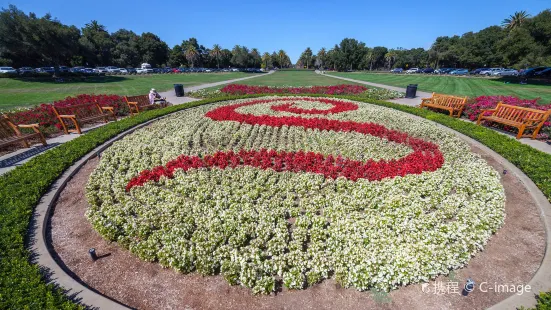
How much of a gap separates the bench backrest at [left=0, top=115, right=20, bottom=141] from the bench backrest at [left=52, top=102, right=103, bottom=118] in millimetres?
1838

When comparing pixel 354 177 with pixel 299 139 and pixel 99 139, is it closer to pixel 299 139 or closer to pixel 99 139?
pixel 299 139

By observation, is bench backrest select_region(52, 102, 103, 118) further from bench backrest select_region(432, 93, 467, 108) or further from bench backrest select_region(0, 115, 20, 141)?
bench backrest select_region(432, 93, 467, 108)

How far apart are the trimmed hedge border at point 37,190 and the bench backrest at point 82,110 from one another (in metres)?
2.14

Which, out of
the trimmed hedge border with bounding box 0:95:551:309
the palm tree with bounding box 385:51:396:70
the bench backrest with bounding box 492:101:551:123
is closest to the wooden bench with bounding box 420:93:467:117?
the bench backrest with bounding box 492:101:551:123

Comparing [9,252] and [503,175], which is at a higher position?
[9,252]

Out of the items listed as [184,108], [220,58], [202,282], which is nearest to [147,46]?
[220,58]

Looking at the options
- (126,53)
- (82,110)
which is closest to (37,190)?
(82,110)

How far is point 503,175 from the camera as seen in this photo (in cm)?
613

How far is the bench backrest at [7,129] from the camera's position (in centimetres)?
767

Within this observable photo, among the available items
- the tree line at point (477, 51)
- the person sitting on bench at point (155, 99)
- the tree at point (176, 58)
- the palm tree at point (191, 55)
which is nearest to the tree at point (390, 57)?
the tree line at point (477, 51)

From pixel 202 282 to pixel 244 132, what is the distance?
6249mm

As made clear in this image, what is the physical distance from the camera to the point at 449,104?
12516 mm

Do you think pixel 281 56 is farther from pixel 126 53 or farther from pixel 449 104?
pixel 449 104

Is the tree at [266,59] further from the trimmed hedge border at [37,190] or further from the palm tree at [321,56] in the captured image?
the trimmed hedge border at [37,190]
